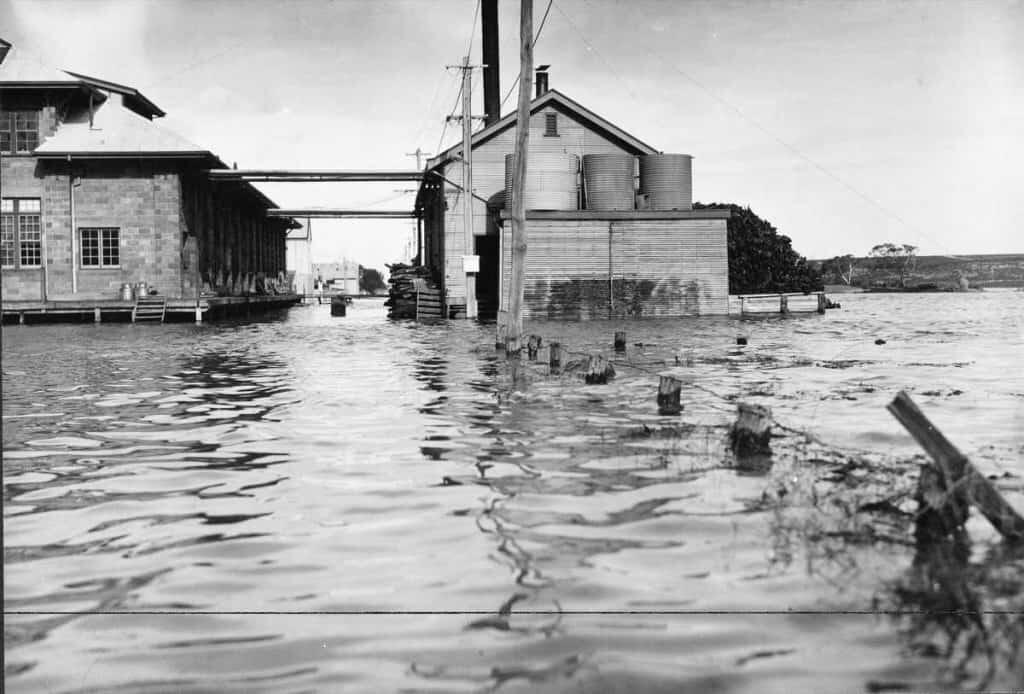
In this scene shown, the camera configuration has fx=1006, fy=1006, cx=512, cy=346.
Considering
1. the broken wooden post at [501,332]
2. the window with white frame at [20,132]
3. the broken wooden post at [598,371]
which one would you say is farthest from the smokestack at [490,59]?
the broken wooden post at [598,371]

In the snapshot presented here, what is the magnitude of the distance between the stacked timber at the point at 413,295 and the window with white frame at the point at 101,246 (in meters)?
11.1

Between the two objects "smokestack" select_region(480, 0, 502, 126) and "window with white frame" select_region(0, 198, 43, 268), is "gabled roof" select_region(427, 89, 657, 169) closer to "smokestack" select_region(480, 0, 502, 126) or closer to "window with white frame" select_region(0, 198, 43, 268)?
"smokestack" select_region(480, 0, 502, 126)

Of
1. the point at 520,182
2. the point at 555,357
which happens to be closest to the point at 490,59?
the point at 520,182

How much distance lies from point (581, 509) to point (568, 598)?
1.85m

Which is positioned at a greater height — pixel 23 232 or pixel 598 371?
pixel 23 232

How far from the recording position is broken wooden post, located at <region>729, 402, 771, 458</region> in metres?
8.24

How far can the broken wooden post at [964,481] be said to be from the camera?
5453 millimetres

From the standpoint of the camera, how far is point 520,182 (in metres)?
21.4

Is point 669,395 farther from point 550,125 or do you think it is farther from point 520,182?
point 550,125

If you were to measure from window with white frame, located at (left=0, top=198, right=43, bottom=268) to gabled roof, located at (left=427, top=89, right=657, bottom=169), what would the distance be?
15909mm

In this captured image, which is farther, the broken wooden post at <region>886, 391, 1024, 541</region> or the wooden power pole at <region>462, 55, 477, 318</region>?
the wooden power pole at <region>462, 55, 477, 318</region>

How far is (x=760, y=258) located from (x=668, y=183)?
2612 cm

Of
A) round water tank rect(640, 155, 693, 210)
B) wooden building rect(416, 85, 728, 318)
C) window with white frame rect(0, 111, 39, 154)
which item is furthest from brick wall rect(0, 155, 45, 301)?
round water tank rect(640, 155, 693, 210)

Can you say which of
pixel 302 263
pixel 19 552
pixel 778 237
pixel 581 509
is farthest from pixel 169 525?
pixel 302 263
